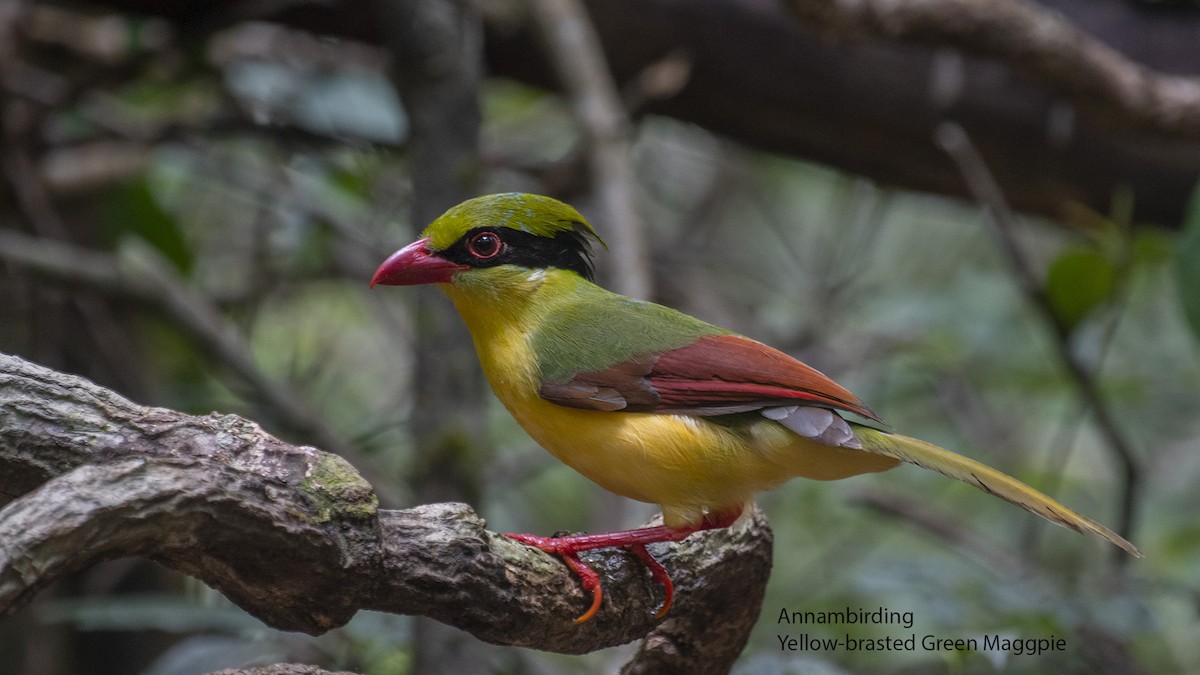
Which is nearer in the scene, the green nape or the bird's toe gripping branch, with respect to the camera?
the bird's toe gripping branch

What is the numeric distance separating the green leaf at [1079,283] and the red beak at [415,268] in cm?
244

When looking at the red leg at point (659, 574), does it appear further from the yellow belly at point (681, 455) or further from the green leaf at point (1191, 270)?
the green leaf at point (1191, 270)

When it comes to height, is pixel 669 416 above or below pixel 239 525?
above

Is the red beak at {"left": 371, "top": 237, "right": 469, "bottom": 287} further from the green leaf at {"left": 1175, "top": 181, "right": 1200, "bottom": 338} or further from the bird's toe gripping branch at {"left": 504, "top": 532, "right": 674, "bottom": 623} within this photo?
the green leaf at {"left": 1175, "top": 181, "right": 1200, "bottom": 338}

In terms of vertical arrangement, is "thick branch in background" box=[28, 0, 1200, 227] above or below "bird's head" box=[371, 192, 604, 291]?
above

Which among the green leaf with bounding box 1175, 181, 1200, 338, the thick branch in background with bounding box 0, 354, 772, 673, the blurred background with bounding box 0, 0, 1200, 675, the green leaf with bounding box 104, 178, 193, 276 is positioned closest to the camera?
the thick branch in background with bounding box 0, 354, 772, 673

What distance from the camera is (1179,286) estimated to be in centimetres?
353

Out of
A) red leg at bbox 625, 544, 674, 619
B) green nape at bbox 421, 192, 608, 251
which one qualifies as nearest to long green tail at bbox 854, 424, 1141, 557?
red leg at bbox 625, 544, 674, 619

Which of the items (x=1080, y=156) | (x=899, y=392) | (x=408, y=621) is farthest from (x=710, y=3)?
(x=408, y=621)

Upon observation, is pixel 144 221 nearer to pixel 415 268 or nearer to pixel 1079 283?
pixel 415 268

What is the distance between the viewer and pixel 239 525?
1.63 meters

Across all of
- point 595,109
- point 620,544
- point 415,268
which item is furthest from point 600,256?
point 620,544

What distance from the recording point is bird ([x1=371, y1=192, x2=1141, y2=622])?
7.91 feet

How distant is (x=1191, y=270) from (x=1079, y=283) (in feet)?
1.93
